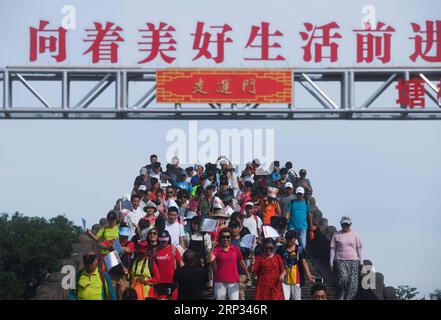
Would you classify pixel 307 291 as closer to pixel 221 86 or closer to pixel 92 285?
pixel 92 285

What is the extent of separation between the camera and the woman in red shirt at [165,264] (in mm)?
19375

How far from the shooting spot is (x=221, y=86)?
87.8 ft

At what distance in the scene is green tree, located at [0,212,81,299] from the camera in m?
81.8

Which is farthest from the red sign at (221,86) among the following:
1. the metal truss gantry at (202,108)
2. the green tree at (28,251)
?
the green tree at (28,251)

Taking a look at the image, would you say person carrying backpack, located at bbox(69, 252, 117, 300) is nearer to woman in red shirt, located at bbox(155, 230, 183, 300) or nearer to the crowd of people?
the crowd of people

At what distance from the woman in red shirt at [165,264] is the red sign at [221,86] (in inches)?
273

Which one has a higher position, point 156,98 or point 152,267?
point 156,98

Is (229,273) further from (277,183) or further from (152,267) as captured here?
(277,183)

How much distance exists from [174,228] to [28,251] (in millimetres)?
65356

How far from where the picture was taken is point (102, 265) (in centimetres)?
2097
